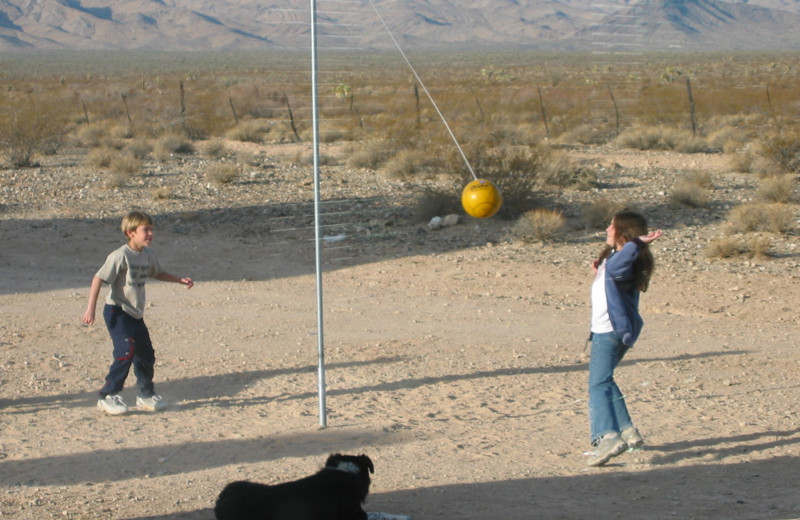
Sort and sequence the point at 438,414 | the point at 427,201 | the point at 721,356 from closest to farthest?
the point at 438,414
the point at 721,356
the point at 427,201

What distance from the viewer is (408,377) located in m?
7.51

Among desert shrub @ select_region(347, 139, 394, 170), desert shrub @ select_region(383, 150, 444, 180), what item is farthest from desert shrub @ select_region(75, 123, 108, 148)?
desert shrub @ select_region(383, 150, 444, 180)

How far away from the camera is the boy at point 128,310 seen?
6.25 metres

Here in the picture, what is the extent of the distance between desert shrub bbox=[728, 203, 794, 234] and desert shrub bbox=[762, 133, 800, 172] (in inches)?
272

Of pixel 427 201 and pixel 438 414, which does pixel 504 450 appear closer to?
pixel 438 414

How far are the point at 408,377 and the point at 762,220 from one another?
947 cm

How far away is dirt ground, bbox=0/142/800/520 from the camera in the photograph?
5168 mm

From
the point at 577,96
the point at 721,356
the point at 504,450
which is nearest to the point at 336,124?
the point at 577,96

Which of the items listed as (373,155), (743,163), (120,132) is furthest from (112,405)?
(120,132)

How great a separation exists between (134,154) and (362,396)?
1961 cm

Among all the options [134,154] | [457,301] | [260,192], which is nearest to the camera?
[457,301]

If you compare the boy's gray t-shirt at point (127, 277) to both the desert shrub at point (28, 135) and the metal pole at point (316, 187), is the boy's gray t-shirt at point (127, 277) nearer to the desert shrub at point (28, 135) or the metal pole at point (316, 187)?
the metal pole at point (316, 187)

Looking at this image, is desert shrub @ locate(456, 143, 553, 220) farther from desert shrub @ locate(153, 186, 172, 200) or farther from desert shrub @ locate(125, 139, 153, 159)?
desert shrub @ locate(125, 139, 153, 159)

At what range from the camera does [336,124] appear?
33.2 m
